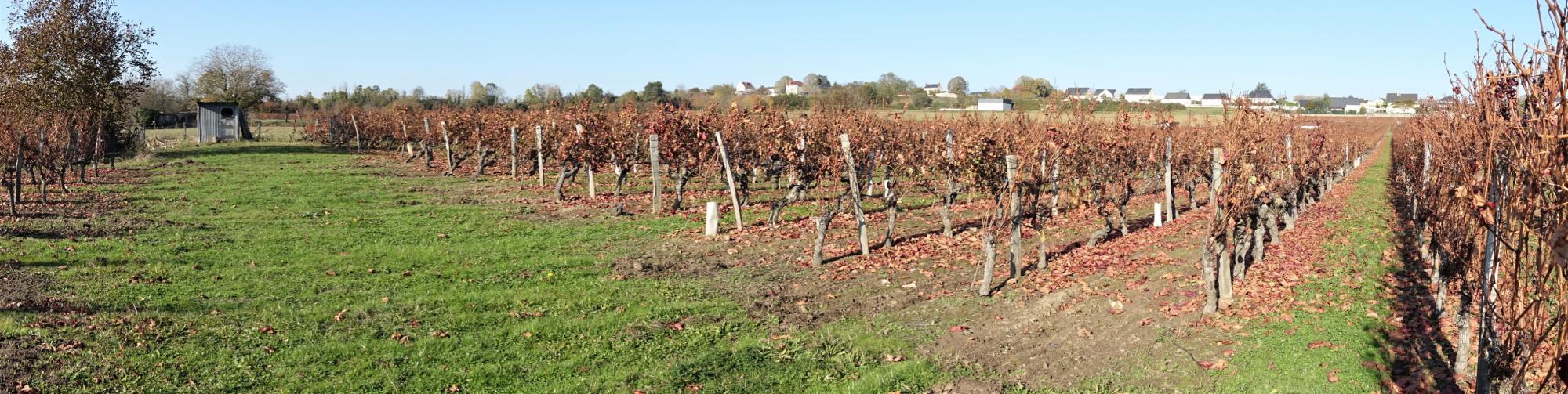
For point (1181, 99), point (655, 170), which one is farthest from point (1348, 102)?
point (655, 170)

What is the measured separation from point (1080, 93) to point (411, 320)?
11.3m

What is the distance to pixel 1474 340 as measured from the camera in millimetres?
7035

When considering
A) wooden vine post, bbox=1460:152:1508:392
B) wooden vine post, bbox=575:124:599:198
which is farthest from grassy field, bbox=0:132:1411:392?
wooden vine post, bbox=575:124:599:198

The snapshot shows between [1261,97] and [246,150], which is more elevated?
[1261,97]

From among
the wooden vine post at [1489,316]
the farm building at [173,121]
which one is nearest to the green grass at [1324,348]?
the wooden vine post at [1489,316]

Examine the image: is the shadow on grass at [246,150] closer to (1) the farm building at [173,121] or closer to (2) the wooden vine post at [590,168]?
(1) the farm building at [173,121]

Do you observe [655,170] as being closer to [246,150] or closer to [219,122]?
[246,150]

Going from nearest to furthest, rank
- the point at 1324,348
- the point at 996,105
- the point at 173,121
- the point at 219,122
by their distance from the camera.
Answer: the point at 1324,348 < the point at 996,105 < the point at 219,122 < the point at 173,121

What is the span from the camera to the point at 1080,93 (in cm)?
1554

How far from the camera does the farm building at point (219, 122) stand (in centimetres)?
4400

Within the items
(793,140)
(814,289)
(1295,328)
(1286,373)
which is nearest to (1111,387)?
(1286,373)

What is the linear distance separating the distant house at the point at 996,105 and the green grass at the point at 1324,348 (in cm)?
947

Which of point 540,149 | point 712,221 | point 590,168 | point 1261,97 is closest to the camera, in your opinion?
point 712,221

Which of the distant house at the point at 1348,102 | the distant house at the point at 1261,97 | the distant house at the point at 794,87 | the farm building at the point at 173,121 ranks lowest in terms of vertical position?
the distant house at the point at 1261,97
